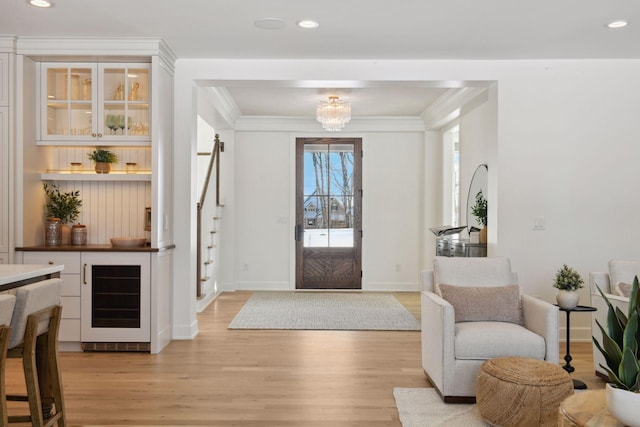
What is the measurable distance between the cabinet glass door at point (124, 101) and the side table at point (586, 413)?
12.6ft

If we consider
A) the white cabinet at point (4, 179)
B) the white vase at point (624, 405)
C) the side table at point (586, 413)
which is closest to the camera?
the white vase at point (624, 405)

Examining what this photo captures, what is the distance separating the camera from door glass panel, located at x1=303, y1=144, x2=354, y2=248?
8367mm

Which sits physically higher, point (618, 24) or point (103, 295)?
point (618, 24)

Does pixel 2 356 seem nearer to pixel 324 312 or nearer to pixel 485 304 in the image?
pixel 485 304

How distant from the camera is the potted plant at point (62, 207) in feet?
15.8

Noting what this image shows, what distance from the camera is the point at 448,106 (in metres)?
6.87

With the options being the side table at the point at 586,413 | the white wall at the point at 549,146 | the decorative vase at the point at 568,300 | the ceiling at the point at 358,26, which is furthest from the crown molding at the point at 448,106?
the side table at the point at 586,413

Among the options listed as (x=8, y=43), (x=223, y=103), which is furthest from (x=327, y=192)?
(x=8, y=43)

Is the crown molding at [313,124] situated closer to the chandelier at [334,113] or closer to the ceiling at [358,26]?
the chandelier at [334,113]

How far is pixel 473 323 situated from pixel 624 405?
1689 millimetres

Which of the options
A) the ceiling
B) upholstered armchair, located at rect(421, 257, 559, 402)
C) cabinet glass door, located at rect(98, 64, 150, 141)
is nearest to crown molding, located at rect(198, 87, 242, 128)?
cabinet glass door, located at rect(98, 64, 150, 141)

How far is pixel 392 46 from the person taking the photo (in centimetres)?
463

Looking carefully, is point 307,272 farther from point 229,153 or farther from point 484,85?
point 484,85

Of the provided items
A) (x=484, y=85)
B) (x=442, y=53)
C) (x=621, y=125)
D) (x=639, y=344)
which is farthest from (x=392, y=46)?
(x=639, y=344)
